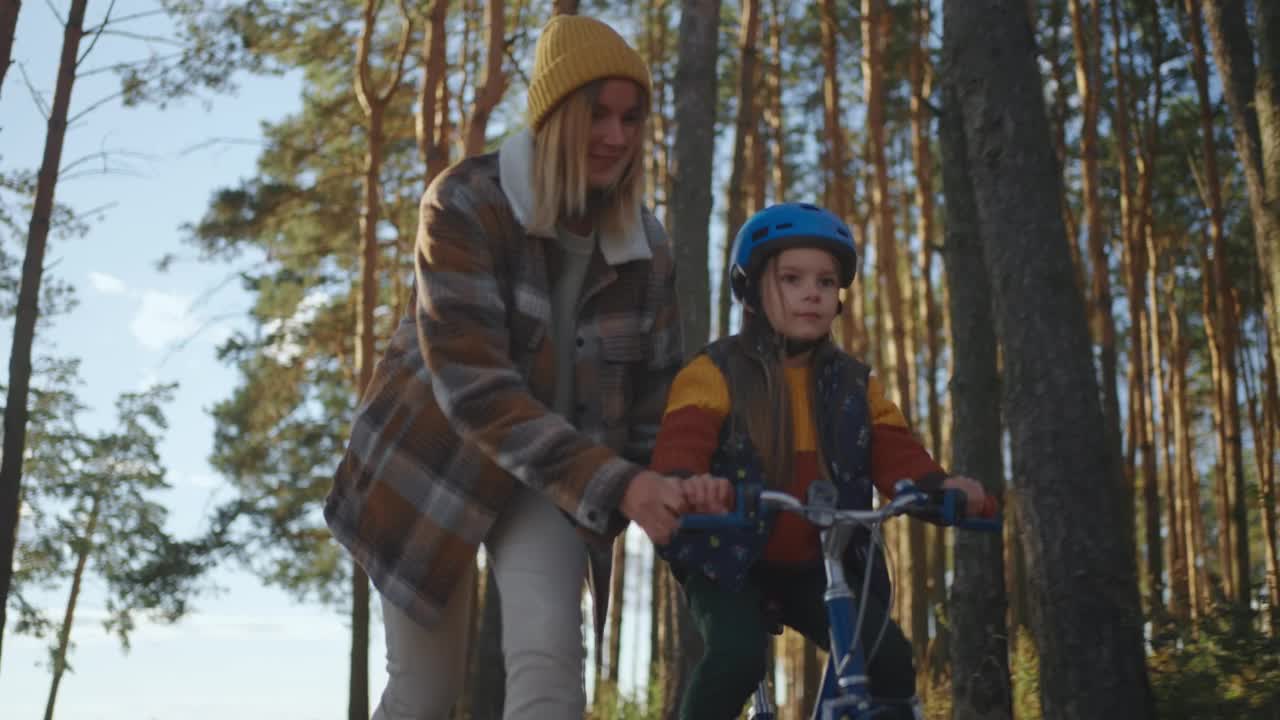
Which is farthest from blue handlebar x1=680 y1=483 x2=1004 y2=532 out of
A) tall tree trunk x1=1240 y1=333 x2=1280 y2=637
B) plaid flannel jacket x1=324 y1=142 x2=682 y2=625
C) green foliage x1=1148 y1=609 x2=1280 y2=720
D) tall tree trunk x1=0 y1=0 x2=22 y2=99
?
tall tree trunk x1=0 y1=0 x2=22 y2=99

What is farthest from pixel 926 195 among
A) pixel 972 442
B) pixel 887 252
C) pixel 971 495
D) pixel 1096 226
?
pixel 971 495

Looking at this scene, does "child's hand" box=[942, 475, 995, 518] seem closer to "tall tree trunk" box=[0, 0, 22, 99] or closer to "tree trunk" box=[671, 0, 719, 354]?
"tree trunk" box=[671, 0, 719, 354]

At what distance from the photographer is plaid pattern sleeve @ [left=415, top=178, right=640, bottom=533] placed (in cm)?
282

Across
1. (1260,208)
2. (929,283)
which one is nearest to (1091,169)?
(929,283)

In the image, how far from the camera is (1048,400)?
6.14 meters

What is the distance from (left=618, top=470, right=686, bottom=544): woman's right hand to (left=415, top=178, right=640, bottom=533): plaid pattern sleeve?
42 millimetres

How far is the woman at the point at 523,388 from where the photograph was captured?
2889 mm

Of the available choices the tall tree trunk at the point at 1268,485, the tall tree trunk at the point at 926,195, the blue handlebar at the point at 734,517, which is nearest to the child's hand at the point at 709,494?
the blue handlebar at the point at 734,517

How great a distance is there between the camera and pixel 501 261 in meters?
3.16

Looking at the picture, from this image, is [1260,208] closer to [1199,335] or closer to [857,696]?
[857,696]

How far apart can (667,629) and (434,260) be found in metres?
7.91

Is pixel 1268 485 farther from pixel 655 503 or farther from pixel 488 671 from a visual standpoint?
pixel 655 503

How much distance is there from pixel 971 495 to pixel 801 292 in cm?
67

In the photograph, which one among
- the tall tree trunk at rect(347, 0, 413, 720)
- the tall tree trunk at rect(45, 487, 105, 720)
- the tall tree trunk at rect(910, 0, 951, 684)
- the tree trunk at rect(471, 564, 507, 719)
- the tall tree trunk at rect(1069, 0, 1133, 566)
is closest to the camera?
the tree trunk at rect(471, 564, 507, 719)
